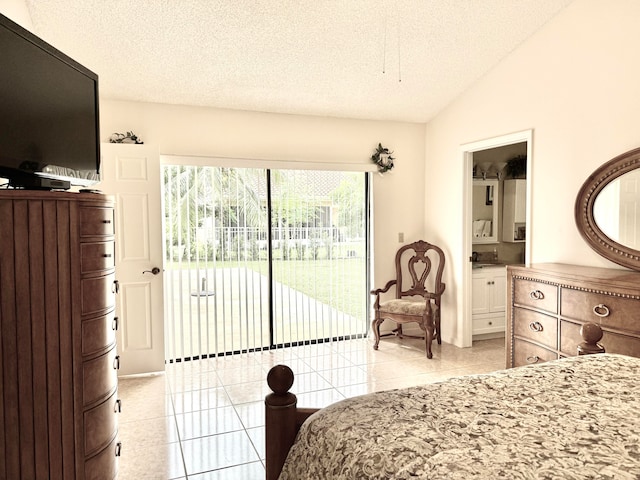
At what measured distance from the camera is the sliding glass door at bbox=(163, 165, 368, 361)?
426 cm

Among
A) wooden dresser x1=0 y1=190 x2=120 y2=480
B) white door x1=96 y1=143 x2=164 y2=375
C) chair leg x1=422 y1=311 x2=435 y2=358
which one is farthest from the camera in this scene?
chair leg x1=422 y1=311 x2=435 y2=358

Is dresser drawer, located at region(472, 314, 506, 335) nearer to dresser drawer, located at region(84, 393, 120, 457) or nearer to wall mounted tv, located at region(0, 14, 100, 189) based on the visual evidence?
dresser drawer, located at region(84, 393, 120, 457)

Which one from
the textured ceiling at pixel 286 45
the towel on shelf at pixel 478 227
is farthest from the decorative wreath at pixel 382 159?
the towel on shelf at pixel 478 227

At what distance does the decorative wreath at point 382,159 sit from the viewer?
195 inches

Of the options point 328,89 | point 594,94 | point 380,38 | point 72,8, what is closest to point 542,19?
point 594,94

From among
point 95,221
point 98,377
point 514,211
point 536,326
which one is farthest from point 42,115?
point 514,211

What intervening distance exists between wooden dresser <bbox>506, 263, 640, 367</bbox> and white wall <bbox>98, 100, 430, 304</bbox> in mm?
1808

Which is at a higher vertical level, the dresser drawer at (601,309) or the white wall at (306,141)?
the white wall at (306,141)

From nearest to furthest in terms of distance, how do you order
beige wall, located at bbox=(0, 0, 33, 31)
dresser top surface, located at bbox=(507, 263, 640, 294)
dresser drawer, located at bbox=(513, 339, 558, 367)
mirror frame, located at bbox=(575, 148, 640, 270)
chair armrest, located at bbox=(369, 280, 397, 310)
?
beige wall, located at bbox=(0, 0, 33, 31), dresser top surface, located at bbox=(507, 263, 640, 294), mirror frame, located at bbox=(575, 148, 640, 270), dresser drawer, located at bbox=(513, 339, 558, 367), chair armrest, located at bbox=(369, 280, 397, 310)

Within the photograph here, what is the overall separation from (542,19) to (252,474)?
391 centimetres

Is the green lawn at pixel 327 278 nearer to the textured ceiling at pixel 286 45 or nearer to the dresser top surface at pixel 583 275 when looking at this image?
the textured ceiling at pixel 286 45

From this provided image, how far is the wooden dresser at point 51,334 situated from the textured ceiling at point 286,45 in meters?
1.89

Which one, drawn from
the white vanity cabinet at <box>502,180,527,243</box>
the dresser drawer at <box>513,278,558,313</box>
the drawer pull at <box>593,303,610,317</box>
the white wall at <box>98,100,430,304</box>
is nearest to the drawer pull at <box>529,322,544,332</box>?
the dresser drawer at <box>513,278,558,313</box>

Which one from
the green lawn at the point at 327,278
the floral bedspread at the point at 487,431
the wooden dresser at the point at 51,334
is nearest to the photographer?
the floral bedspread at the point at 487,431
